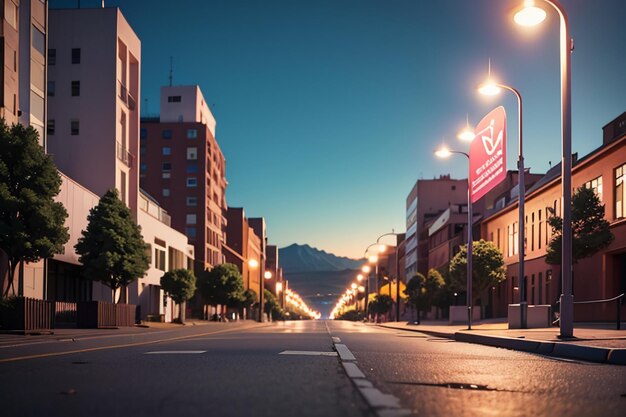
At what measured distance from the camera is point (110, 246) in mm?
40312

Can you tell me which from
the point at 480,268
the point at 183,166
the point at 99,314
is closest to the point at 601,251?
the point at 480,268

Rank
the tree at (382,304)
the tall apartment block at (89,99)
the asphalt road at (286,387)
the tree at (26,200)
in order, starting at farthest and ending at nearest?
the tree at (382,304), the tall apartment block at (89,99), the tree at (26,200), the asphalt road at (286,387)

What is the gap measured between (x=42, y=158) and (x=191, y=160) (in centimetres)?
8108

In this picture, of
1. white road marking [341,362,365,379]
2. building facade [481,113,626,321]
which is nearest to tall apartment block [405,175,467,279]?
building facade [481,113,626,321]

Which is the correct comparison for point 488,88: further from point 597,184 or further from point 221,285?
point 221,285

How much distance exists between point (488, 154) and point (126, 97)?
112 feet

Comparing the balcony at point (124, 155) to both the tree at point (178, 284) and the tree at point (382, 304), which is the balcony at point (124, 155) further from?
the tree at point (382, 304)

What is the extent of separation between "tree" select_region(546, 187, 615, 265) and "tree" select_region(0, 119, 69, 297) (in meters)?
20.7

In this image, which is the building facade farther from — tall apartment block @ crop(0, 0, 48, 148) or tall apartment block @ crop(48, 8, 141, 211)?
tall apartment block @ crop(48, 8, 141, 211)

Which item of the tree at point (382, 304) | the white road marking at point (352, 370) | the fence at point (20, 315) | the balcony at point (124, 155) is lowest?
the tree at point (382, 304)

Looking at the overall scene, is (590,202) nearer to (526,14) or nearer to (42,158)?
(526,14)

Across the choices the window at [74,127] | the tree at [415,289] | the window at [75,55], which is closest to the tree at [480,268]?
the tree at [415,289]

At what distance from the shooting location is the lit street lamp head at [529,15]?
1588 cm

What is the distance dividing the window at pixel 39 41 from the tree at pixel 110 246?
8.73 meters
